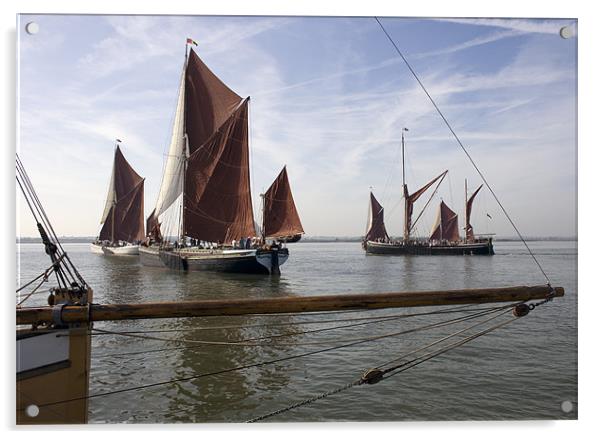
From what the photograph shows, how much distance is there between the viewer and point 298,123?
15.3 ft

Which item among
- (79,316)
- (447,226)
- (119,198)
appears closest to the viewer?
(79,316)

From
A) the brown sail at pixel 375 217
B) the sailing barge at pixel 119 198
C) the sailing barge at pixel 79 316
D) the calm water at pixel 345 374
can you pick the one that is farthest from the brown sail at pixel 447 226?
the sailing barge at pixel 79 316

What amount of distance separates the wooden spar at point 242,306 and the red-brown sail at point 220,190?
12.6m

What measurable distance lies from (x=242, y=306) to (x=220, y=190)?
517 inches

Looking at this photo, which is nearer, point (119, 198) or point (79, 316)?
point (79, 316)

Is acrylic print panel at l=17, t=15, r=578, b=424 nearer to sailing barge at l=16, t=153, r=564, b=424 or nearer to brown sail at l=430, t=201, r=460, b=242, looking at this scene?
sailing barge at l=16, t=153, r=564, b=424

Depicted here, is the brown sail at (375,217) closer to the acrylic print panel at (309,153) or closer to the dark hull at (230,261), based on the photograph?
the acrylic print panel at (309,153)

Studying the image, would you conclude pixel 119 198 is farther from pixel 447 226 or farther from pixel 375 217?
pixel 447 226

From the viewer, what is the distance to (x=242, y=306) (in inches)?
94.1

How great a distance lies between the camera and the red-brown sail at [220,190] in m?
15.1

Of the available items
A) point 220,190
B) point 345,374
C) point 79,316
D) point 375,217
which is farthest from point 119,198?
point 220,190

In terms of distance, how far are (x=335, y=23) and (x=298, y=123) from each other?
114 centimetres

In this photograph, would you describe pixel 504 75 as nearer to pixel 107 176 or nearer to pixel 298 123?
pixel 298 123
